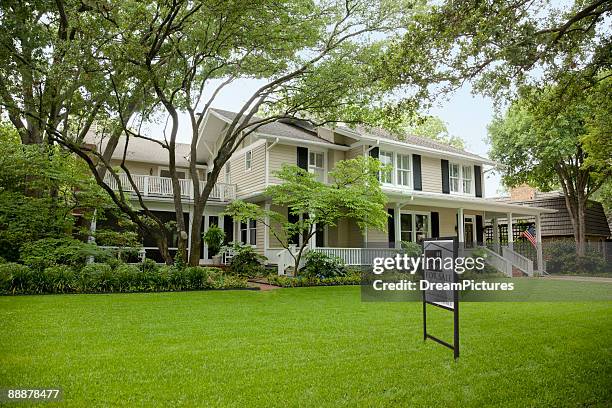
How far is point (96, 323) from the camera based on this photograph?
6.57 meters

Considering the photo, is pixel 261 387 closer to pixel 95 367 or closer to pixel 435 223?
pixel 95 367

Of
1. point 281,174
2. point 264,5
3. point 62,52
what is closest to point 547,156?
point 281,174

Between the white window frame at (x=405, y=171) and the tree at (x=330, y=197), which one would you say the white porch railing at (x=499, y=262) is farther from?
the tree at (x=330, y=197)

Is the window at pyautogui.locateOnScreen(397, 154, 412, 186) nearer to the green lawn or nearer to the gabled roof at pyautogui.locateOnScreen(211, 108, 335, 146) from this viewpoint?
the gabled roof at pyautogui.locateOnScreen(211, 108, 335, 146)

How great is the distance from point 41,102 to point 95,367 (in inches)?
416

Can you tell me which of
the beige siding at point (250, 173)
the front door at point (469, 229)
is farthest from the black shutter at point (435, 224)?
the beige siding at point (250, 173)

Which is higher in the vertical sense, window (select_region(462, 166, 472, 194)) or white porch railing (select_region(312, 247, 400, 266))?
window (select_region(462, 166, 472, 194))

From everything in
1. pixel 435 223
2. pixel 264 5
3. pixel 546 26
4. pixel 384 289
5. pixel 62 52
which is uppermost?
pixel 264 5

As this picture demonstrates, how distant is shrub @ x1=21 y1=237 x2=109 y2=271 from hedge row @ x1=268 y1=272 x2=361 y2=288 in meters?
5.24

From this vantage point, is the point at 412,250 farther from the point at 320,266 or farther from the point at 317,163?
the point at 317,163

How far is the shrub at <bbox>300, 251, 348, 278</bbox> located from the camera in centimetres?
1494

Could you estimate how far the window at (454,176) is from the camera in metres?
21.4

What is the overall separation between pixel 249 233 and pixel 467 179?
11071 millimetres

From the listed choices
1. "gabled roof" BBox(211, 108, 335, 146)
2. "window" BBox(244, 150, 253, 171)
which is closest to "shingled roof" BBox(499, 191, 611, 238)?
"gabled roof" BBox(211, 108, 335, 146)
